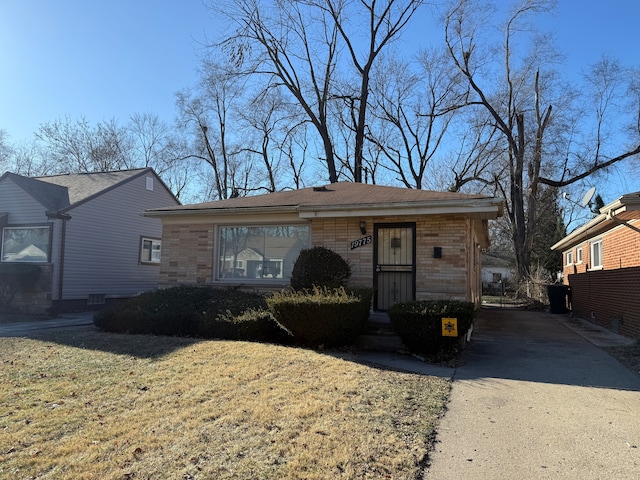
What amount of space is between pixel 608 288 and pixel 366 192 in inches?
266

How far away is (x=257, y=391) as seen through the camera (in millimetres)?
5090

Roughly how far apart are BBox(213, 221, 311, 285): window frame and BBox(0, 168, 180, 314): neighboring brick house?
6467 millimetres

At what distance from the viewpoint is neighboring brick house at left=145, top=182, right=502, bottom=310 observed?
968 cm

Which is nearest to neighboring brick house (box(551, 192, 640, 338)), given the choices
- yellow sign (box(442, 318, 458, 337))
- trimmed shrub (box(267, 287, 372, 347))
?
yellow sign (box(442, 318, 458, 337))

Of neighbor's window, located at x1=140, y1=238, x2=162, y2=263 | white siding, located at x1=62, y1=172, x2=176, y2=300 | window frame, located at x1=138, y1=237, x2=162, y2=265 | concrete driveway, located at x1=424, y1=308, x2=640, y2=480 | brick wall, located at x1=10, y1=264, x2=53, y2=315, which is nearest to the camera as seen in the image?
concrete driveway, located at x1=424, y1=308, x2=640, y2=480

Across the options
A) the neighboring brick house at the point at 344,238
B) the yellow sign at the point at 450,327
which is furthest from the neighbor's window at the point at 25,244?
the yellow sign at the point at 450,327

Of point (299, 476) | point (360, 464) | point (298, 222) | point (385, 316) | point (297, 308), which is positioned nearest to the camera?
point (299, 476)

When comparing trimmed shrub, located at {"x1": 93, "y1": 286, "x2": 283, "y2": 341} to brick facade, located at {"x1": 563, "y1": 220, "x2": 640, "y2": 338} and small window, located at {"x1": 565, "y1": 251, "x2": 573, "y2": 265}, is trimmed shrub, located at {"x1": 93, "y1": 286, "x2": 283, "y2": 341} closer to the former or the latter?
brick facade, located at {"x1": 563, "y1": 220, "x2": 640, "y2": 338}

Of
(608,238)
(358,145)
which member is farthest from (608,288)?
(358,145)

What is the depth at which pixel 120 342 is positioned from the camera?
8.15 m

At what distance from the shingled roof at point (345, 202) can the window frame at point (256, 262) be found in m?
0.53

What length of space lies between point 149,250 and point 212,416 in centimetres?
1645

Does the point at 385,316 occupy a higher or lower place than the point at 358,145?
lower

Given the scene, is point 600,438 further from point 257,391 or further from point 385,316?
point 385,316
